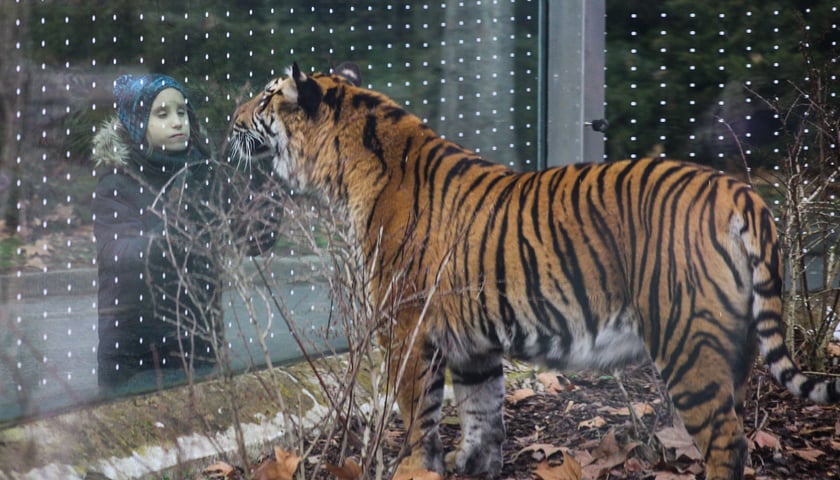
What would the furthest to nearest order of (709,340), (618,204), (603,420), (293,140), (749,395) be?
(603,420)
(293,140)
(749,395)
(618,204)
(709,340)

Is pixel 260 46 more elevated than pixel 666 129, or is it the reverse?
pixel 260 46

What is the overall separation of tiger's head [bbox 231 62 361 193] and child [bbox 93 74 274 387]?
1.29 ft

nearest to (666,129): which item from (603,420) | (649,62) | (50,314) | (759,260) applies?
(649,62)

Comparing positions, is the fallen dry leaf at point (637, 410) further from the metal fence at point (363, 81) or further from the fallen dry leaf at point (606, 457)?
the metal fence at point (363, 81)

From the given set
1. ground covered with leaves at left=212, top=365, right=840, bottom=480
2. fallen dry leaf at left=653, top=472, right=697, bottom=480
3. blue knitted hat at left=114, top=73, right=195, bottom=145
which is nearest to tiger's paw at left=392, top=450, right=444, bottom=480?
ground covered with leaves at left=212, top=365, right=840, bottom=480

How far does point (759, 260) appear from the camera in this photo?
3695 mm

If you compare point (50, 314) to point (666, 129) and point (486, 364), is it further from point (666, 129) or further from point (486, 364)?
point (666, 129)

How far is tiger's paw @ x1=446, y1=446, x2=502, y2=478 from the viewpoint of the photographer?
4496 mm

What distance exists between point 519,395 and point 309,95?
200 centimetres

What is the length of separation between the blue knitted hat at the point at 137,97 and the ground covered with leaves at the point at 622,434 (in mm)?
1366

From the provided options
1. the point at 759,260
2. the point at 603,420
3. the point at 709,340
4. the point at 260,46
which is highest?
the point at 260,46

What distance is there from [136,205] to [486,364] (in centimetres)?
165

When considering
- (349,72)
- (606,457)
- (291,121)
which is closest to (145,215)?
(291,121)

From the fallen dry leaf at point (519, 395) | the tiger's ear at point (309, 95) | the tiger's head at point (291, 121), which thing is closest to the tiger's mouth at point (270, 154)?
the tiger's head at point (291, 121)
